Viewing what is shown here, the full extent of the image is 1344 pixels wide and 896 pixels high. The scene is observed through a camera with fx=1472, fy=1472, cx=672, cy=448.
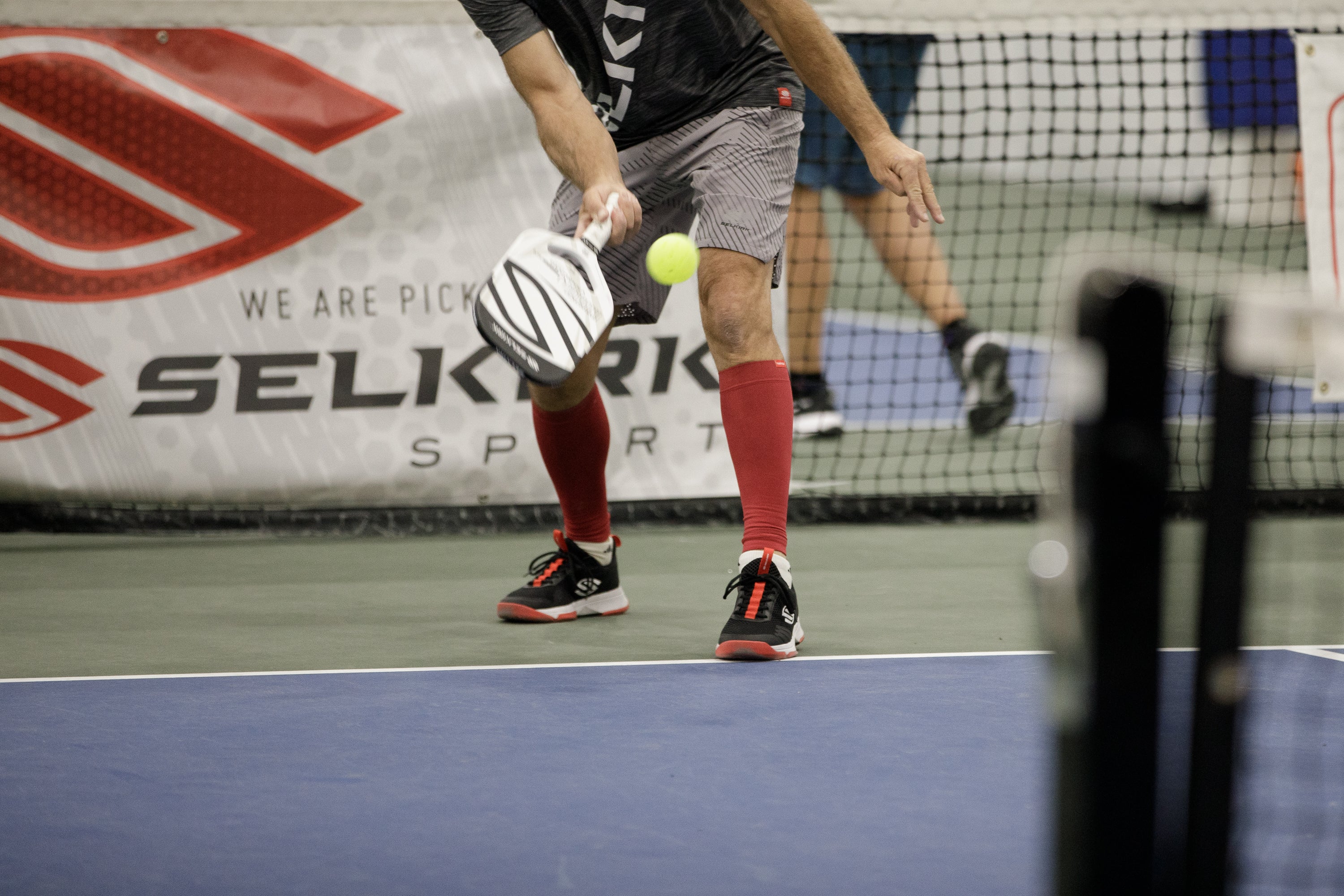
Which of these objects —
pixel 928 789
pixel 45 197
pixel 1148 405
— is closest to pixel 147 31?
pixel 45 197

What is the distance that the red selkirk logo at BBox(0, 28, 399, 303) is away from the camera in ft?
12.6

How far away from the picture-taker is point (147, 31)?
3.88 meters

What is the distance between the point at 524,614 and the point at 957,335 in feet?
7.85

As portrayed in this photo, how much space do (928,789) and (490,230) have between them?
8.59 feet

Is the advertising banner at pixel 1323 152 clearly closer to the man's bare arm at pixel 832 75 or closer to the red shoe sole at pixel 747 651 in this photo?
the man's bare arm at pixel 832 75

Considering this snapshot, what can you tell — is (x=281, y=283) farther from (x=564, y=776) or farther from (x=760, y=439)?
(x=564, y=776)

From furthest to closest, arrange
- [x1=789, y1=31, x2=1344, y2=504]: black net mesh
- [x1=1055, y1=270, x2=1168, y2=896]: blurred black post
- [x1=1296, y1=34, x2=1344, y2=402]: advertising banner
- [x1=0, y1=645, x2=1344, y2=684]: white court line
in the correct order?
1. [x1=789, y1=31, x2=1344, y2=504]: black net mesh
2. [x1=1296, y1=34, x2=1344, y2=402]: advertising banner
3. [x1=0, y1=645, x2=1344, y2=684]: white court line
4. [x1=1055, y1=270, x2=1168, y2=896]: blurred black post

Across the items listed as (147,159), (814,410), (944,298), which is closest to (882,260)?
(944,298)

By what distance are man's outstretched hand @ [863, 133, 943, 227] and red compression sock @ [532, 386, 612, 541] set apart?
2.43 ft

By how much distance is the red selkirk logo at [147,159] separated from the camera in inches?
152

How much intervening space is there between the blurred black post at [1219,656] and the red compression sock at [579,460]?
1.97 metres

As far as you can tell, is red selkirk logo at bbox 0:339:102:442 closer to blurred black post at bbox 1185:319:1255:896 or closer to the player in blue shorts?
the player in blue shorts

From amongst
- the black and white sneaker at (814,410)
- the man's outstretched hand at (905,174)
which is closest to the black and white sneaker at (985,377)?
the black and white sneaker at (814,410)

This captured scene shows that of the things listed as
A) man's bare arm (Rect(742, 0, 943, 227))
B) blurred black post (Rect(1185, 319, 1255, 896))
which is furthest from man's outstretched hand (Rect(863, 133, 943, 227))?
blurred black post (Rect(1185, 319, 1255, 896))
